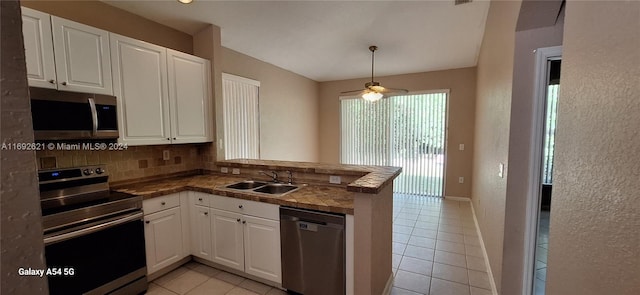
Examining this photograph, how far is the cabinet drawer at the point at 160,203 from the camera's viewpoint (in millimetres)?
2350

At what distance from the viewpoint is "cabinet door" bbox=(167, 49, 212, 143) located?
2867 millimetres

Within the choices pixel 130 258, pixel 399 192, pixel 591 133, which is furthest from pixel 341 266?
pixel 399 192

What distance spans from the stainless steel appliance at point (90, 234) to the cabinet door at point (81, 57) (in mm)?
739

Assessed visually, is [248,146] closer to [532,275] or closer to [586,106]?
[532,275]

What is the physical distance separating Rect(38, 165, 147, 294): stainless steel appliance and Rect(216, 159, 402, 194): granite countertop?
1.19 metres

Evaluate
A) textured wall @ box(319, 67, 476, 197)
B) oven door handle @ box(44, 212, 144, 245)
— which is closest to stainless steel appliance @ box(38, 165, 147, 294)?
oven door handle @ box(44, 212, 144, 245)

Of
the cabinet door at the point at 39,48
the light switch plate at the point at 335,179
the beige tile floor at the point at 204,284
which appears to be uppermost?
the cabinet door at the point at 39,48

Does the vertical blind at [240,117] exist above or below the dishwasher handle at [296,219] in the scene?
above

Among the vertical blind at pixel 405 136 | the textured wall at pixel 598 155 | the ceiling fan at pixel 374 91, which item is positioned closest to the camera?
the textured wall at pixel 598 155

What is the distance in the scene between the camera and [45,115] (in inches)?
75.9

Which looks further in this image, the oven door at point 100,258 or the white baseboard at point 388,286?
the white baseboard at point 388,286

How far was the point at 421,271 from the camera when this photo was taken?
104 inches

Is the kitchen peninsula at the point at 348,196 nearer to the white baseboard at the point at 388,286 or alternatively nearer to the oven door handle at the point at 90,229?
the white baseboard at the point at 388,286

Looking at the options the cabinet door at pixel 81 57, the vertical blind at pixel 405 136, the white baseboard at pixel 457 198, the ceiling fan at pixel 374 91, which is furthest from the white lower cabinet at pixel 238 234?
the white baseboard at pixel 457 198
